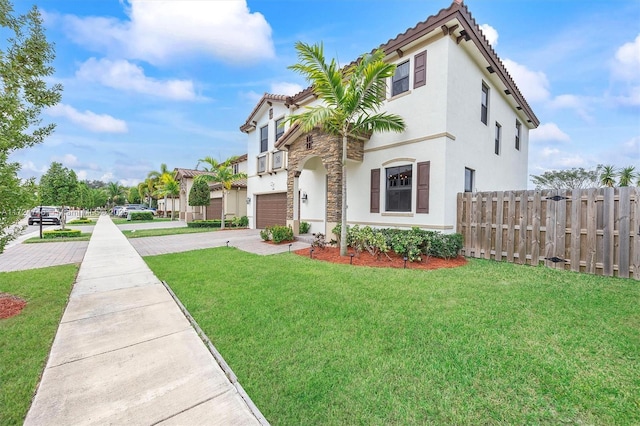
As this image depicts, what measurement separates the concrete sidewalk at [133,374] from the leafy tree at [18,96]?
1929 millimetres

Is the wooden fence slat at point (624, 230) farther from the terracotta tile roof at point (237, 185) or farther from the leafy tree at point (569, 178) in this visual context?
the leafy tree at point (569, 178)

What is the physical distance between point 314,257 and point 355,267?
170 cm

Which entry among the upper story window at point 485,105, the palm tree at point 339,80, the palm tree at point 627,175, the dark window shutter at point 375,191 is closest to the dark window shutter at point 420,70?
the palm tree at point 339,80

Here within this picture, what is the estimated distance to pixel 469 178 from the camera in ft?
31.7

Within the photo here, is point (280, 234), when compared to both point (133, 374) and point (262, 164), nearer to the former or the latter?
point (262, 164)

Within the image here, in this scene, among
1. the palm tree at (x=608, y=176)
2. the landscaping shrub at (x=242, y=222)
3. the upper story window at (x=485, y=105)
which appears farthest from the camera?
the palm tree at (x=608, y=176)

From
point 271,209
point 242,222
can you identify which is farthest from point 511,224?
point 242,222

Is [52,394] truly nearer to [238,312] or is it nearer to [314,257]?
[238,312]

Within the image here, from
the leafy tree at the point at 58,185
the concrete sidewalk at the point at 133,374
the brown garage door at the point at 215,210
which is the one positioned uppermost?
the leafy tree at the point at 58,185

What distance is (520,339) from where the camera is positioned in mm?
3248

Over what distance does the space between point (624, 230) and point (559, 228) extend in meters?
1.10

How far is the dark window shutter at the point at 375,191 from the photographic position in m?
9.77

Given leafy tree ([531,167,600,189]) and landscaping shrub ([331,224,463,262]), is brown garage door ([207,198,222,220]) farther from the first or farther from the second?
leafy tree ([531,167,600,189])

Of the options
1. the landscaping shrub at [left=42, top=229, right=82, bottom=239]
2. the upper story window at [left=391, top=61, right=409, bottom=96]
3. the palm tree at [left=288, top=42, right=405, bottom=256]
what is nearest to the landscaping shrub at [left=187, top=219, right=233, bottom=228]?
the landscaping shrub at [left=42, top=229, right=82, bottom=239]
